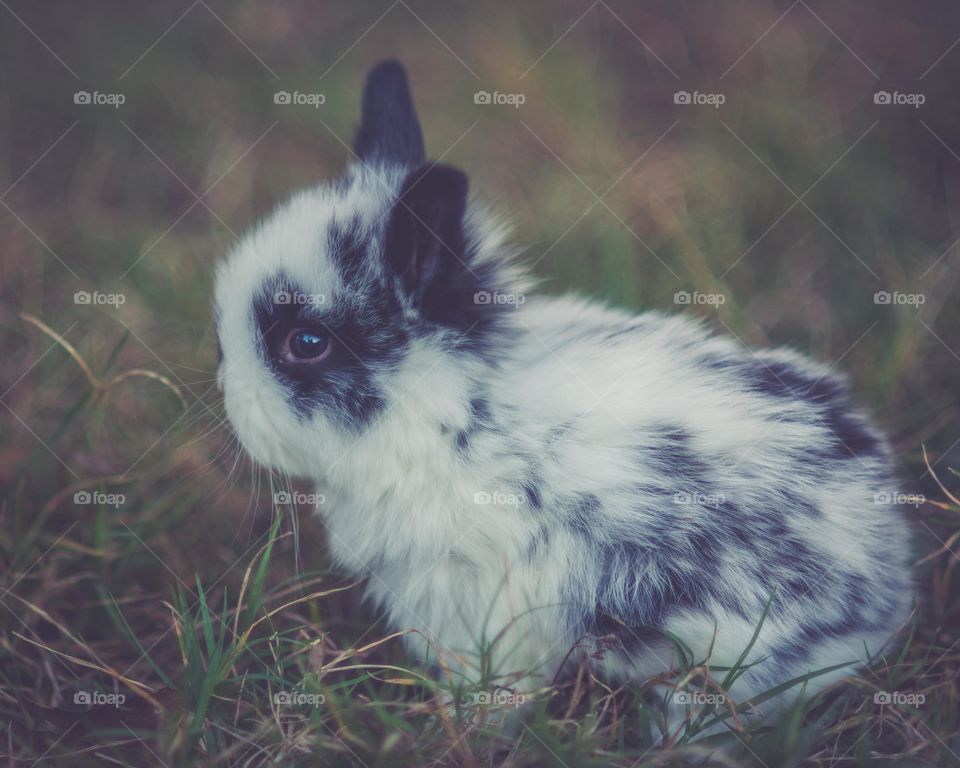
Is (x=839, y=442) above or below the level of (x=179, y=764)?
above

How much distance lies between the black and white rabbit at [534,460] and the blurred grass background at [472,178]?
665mm

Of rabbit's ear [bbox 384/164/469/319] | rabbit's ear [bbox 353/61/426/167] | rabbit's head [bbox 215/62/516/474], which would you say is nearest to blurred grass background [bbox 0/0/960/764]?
rabbit's ear [bbox 353/61/426/167]

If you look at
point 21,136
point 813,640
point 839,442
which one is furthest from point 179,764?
point 21,136

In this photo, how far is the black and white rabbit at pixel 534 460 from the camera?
2.28 m

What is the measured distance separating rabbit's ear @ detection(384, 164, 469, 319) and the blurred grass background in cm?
90

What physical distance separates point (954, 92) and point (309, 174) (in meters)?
3.35

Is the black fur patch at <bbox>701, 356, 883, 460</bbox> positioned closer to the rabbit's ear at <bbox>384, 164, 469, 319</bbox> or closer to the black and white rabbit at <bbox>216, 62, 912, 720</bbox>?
the black and white rabbit at <bbox>216, 62, 912, 720</bbox>

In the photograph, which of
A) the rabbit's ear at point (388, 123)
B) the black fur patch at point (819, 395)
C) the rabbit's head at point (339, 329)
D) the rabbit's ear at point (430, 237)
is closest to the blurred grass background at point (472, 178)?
the rabbit's ear at point (388, 123)

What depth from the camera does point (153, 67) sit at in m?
4.59

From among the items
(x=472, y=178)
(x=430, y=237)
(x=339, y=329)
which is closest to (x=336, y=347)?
(x=339, y=329)

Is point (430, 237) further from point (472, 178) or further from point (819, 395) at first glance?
point (819, 395)

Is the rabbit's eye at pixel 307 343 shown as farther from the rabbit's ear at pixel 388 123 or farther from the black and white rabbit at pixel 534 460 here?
the rabbit's ear at pixel 388 123

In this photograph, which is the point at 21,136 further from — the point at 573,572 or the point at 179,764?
the point at 573,572

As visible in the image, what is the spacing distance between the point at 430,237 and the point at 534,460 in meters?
0.69
